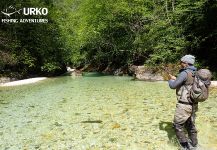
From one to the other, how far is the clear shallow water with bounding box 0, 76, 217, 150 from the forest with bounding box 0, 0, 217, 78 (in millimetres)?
12201

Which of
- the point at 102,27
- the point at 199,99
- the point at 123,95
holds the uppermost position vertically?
the point at 102,27

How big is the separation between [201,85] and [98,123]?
17.3 feet

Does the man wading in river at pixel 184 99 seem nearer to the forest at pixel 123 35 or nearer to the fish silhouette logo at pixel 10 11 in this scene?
the forest at pixel 123 35

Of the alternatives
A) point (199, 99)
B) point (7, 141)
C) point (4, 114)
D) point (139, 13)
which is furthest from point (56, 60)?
point (199, 99)

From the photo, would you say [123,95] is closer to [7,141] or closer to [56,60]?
[7,141]

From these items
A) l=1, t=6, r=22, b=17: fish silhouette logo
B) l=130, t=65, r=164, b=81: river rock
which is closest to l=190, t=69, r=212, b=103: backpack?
l=130, t=65, r=164, b=81: river rock

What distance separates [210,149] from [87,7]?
128 feet

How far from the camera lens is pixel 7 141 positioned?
9883 mm

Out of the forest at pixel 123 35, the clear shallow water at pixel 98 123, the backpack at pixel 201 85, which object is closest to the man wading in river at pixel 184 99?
the backpack at pixel 201 85

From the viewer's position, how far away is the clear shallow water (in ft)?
30.6

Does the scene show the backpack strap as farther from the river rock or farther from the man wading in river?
the river rock

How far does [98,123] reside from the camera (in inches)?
466

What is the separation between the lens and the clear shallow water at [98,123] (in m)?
9.33

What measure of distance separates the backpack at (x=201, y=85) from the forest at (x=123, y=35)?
19614 millimetres
